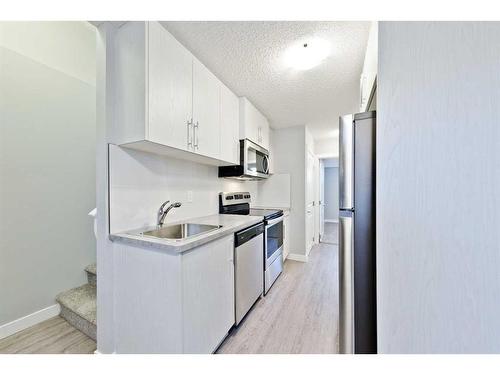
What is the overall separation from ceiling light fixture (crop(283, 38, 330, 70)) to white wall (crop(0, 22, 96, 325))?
1998 millimetres

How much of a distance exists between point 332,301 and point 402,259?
1833 mm

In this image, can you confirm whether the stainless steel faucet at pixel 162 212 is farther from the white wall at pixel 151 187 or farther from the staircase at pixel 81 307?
the staircase at pixel 81 307

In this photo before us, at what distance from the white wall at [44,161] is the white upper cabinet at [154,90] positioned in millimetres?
951

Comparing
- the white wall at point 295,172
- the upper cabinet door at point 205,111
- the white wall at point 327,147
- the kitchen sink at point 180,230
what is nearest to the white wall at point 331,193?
the white wall at point 327,147

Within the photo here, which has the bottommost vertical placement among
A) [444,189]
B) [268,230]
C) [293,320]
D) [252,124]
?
[293,320]

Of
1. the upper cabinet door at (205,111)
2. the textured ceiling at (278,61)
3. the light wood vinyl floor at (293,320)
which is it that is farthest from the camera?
the upper cabinet door at (205,111)

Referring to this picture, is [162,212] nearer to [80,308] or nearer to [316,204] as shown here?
[80,308]

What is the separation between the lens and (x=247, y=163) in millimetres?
2342

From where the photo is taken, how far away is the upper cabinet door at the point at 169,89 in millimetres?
1216

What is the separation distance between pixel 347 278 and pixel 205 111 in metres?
1.57

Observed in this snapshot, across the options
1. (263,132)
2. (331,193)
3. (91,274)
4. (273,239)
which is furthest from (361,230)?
(331,193)

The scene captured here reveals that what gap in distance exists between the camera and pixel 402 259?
1.82 ft
